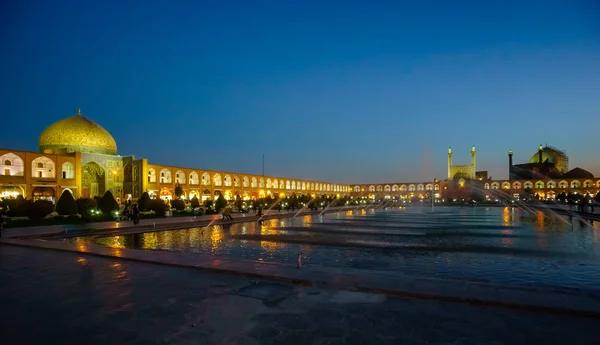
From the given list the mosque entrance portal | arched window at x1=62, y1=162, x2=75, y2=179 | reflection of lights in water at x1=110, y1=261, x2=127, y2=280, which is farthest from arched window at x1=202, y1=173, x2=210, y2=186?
reflection of lights in water at x1=110, y1=261, x2=127, y2=280

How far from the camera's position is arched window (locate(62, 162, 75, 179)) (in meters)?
40.6

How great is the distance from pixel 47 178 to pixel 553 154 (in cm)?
10103

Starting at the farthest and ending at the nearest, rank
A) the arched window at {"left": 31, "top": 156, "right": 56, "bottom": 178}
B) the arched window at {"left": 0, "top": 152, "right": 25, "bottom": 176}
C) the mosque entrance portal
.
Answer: the mosque entrance portal
the arched window at {"left": 31, "top": 156, "right": 56, "bottom": 178}
the arched window at {"left": 0, "top": 152, "right": 25, "bottom": 176}

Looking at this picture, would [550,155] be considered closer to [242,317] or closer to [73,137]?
[73,137]

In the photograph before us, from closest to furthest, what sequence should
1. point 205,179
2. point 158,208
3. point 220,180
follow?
point 158,208, point 205,179, point 220,180

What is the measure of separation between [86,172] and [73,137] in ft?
14.6

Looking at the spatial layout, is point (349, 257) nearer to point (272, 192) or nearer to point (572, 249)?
point (572, 249)

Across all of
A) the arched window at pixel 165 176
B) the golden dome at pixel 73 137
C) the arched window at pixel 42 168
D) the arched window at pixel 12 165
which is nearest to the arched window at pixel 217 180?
the arched window at pixel 165 176

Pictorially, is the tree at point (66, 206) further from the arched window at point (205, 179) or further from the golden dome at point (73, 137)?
the arched window at point (205, 179)

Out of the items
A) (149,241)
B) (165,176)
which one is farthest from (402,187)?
(149,241)

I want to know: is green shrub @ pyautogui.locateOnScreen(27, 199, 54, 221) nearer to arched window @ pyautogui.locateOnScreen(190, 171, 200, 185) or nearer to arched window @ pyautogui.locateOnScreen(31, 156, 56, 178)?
arched window @ pyautogui.locateOnScreen(31, 156, 56, 178)

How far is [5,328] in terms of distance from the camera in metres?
4.27

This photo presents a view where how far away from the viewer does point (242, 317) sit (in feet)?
15.0

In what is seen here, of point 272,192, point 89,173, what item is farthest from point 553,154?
point 89,173
